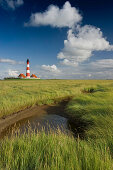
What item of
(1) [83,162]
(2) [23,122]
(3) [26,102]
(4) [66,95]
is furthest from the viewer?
(4) [66,95]

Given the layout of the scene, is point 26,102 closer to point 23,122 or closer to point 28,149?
point 23,122

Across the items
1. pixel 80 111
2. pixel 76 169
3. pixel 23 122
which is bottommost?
pixel 23 122

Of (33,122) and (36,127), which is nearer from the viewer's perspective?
(36,127)

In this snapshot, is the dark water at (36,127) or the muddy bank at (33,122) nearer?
the dark water at (36,127)

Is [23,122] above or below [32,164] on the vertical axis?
below

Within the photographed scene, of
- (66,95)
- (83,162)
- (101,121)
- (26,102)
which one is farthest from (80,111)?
(66,95)

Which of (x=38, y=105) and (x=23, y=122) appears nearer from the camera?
(x=23, y=122)

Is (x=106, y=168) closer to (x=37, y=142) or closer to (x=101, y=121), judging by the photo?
(x=37, y=142)

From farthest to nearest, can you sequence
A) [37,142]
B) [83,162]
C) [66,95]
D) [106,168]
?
[66,95]
[37,142]
[83,162]
[106,168]

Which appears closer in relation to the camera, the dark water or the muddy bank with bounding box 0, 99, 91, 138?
the dark water

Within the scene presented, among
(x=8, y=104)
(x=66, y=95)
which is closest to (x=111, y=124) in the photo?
(x=8, y=104)

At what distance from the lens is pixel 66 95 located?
41.0 feet

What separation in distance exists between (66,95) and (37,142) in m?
10.00

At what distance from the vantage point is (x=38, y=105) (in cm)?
928
